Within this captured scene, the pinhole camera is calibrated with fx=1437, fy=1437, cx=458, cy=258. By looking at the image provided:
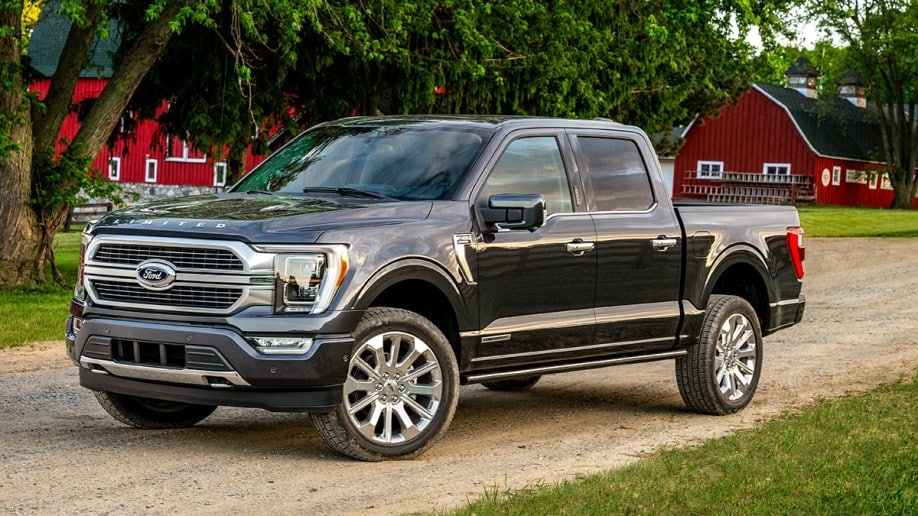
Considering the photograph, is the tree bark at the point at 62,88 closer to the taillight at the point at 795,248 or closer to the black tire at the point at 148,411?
the black tire at the point at 148,411

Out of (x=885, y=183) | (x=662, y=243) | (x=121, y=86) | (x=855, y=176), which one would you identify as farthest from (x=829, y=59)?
(x=662, y=243)

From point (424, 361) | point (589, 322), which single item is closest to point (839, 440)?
point (589, 322)

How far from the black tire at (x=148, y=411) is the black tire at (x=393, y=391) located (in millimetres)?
1277

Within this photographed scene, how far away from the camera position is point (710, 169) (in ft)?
243

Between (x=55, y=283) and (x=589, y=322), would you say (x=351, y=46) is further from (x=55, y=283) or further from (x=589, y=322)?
(x=589, y=322)

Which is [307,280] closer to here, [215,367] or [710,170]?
Result: [215,367]

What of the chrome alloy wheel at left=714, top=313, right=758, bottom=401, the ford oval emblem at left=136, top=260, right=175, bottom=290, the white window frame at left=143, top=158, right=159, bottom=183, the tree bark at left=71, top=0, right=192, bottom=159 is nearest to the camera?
the ford oval emblem at left=136, top=260, right=175, bottom=290

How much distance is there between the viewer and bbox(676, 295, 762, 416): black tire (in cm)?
1008

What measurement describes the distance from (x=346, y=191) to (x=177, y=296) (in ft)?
4.51

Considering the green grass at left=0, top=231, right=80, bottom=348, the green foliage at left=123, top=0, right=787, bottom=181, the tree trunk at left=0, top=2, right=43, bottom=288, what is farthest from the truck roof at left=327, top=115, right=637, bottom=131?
the tree trunk at left=0, top=2, right=43, bottom=288

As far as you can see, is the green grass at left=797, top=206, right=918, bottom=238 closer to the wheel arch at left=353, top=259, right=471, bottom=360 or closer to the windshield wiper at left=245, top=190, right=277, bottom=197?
the windshield wiper at left=245, top=190, right=277, bottom=197

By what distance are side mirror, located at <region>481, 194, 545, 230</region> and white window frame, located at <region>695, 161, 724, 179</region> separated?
2616 inches

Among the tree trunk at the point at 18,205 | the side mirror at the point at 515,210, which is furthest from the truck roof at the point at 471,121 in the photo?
the tree trunk at the point at 18,205

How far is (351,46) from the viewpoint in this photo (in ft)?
70.6
